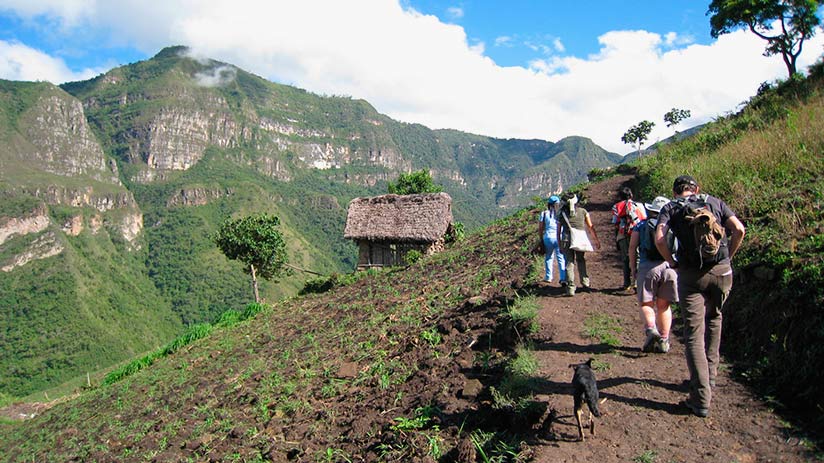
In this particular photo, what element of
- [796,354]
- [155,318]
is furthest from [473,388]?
[155,318]

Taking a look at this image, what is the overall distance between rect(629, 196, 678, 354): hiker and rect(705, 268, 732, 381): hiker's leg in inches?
27.0

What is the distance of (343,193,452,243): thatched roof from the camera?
2267cm

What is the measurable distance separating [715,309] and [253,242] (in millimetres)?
23164

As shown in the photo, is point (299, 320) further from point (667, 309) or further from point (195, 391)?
point (667, 309)

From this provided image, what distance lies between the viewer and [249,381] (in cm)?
851

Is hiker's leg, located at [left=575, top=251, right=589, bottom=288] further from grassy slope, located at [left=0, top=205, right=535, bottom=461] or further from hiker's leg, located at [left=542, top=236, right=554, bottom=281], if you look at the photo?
grassy slope, located at [left=0, top=205, right=535, bottom=461]

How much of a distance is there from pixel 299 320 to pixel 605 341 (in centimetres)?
978

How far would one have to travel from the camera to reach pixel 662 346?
4.88m

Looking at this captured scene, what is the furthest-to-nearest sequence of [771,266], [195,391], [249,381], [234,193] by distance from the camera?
[234,193] < [195,391] < [249,381] < [771,266]

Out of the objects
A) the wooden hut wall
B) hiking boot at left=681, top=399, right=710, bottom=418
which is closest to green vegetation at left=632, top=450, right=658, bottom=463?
hiking boot at left=681, top=399, right=710, bottom=418

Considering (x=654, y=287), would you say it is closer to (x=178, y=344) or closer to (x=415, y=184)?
(x=178, y=344)

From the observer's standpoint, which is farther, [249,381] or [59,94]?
[59,94]

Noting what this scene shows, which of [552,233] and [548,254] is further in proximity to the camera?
[548,254]

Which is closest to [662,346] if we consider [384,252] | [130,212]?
[384,252]
